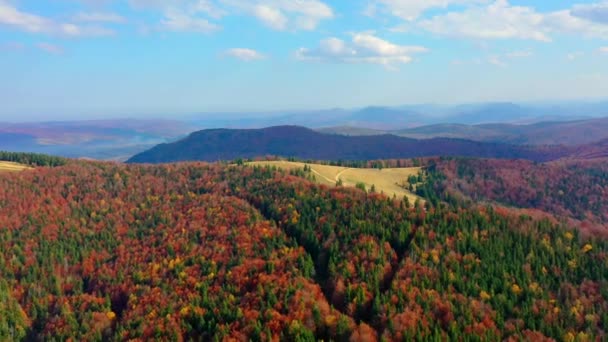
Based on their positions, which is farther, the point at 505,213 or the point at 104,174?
the point at 104,174

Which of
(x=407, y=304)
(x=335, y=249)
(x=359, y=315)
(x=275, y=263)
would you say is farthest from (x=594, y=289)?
(x=275, y=263)

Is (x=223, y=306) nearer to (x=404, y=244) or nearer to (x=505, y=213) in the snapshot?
(x=404, y=244)

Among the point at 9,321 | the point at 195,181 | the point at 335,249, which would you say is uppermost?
the point at 195,181

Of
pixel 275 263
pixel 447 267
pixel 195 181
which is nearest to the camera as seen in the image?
pixel 447 267

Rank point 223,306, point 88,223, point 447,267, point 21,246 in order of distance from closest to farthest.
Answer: point 223,306, point 447,267, point 21,246, point 88,223

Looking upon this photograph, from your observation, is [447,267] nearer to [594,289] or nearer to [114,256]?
[594,289]

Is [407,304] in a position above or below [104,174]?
below
